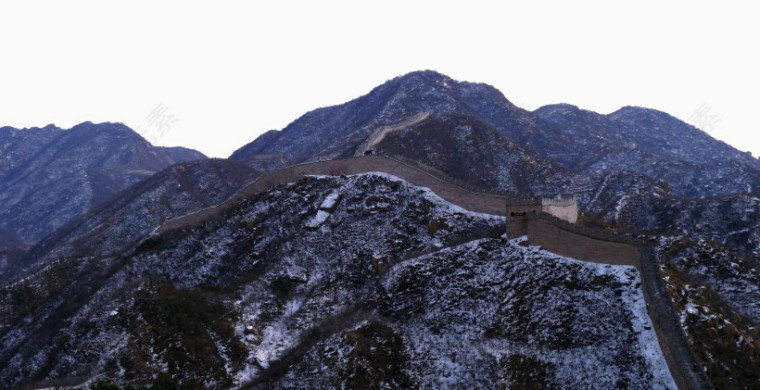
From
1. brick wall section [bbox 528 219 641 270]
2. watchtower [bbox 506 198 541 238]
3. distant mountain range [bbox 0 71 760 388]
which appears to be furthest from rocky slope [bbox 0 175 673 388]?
watchtower [bbox 506 198 541 238]

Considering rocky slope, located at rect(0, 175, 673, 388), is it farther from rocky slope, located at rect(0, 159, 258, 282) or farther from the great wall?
rocky slope, located at rect(0, 159, 258, 282)

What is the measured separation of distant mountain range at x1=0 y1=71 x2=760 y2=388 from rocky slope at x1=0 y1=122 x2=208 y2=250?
3706 cm

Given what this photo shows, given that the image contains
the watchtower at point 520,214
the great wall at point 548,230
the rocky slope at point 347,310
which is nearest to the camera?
the great wall at point 548,230

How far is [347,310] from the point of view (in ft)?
111

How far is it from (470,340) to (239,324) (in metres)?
14.4

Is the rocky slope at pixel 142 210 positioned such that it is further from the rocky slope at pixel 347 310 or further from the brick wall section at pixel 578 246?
the brick wall section at pixel 578 246

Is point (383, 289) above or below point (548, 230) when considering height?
below

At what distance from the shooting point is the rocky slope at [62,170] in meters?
103

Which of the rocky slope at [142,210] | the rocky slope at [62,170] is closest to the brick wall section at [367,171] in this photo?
the rocky slope at [142,210]

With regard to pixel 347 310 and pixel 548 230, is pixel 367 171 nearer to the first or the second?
pixel 347 310

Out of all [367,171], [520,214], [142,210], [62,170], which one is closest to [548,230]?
[520,214]

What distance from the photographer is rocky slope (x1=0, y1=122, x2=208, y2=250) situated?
103062 mm

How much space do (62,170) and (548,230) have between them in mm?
116998

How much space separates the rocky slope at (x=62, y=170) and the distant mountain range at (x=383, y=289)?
3706 centimetres
